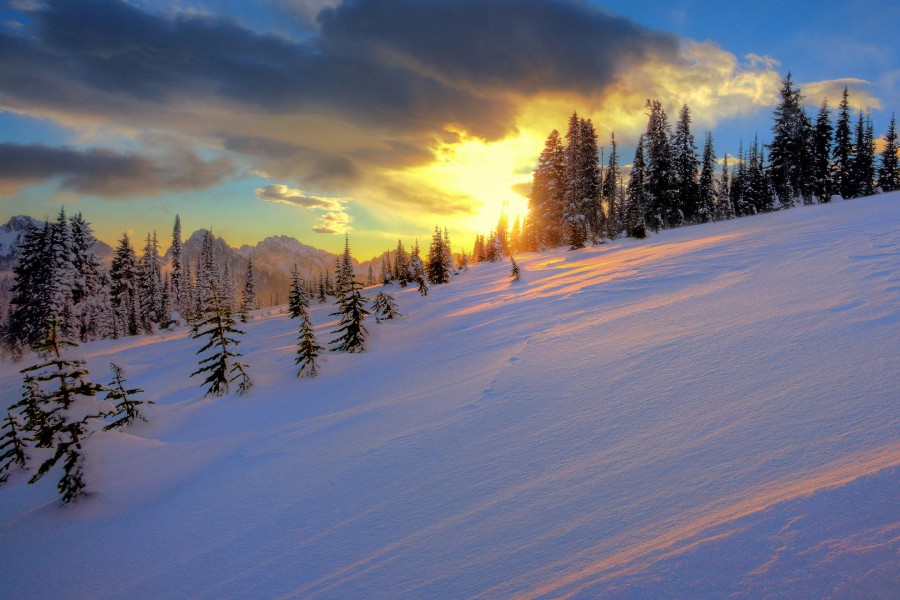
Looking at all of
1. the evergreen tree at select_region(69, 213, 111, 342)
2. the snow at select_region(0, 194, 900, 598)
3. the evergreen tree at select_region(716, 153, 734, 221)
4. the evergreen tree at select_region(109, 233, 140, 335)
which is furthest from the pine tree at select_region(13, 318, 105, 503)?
the evergreen tree at select_region(716, 153, 734, 221)

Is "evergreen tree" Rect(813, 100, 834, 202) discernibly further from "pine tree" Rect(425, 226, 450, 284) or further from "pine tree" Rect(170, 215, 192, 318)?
"pine tree" Rect(170, 215, 192, 318)

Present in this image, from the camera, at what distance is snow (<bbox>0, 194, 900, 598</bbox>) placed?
2.87 metres

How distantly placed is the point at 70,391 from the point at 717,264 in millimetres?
17499

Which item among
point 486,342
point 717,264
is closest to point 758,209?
point 717,264

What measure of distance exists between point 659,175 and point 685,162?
569 cm

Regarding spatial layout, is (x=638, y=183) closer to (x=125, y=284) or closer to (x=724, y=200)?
(x=724, y=200)

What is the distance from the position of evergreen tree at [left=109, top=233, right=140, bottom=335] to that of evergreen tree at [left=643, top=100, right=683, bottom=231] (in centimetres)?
6884

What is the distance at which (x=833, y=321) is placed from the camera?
20.2ft

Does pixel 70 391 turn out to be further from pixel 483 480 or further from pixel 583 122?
pixel 583 122

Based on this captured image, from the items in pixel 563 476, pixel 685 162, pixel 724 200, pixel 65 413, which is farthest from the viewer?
pixel 724 200

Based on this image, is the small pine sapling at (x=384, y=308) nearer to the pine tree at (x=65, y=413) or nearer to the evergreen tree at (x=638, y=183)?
the pine tree at (x=65, y=413)

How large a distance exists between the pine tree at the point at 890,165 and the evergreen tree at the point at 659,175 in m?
32.9

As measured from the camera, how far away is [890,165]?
171 feet

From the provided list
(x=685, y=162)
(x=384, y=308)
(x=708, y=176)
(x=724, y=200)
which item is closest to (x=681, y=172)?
(x=685, y=162)
